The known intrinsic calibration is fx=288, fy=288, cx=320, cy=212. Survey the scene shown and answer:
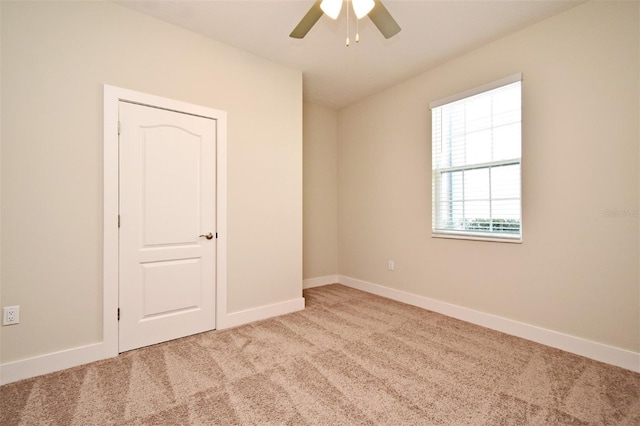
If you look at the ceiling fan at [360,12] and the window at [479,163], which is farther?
the window at [479,163]

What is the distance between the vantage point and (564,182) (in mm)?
2400

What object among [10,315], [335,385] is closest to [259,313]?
[335,385]

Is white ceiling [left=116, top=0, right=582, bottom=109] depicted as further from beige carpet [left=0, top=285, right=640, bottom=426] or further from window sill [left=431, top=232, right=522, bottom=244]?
beige carpet [left=0, top=285, right=640, bottom=426]

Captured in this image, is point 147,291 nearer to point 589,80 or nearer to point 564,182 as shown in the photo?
point 564,182

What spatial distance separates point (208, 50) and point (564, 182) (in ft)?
11.1

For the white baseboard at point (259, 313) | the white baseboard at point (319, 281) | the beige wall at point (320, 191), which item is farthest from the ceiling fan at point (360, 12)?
the white baseboard at point (319, 281)

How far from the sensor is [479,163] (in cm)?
295

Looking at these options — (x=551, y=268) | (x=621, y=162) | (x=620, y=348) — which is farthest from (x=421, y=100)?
(x=620, y=348)

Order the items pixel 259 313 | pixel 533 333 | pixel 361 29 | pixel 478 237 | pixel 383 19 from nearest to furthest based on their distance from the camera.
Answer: pixel 383 19, pixel 533 333, pixel 361 29, pixel 478 237, pixel 259 313

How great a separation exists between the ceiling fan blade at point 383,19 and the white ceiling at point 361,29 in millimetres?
365

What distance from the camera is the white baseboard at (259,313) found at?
285cm

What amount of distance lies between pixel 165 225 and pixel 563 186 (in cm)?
341

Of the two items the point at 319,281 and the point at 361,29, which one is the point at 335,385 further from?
the point at 361,29

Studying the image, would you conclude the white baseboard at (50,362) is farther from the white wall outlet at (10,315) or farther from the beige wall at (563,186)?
the beige wall at (563,186)
